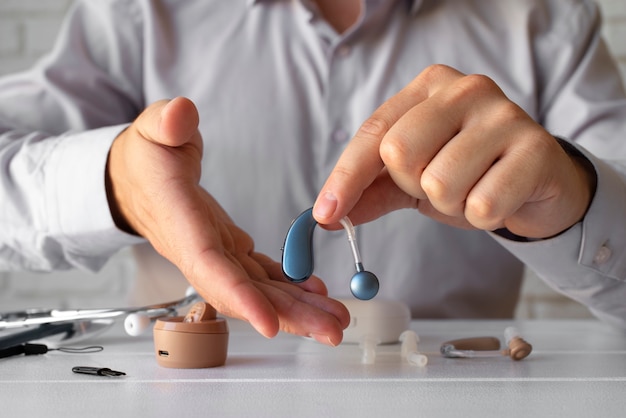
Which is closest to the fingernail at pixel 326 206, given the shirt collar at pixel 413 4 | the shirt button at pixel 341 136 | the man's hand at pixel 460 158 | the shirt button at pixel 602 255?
the man's hand at pixel 460 158

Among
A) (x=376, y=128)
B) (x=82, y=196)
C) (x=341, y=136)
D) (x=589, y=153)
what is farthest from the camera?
(x=341, y=136)

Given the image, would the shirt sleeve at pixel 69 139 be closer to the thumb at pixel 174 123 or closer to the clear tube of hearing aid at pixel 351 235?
the thumb at pixel 174 123

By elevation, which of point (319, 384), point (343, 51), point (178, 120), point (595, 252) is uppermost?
point (343, 51)

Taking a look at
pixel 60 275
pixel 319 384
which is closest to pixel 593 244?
pixel 319 384

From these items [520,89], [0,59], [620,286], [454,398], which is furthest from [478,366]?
[0,59]

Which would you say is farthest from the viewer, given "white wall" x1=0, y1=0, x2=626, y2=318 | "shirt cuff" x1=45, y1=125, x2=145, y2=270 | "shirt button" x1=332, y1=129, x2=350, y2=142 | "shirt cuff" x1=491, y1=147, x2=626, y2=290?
"white wall" x1=0, y1=0, x2=626, y2=318

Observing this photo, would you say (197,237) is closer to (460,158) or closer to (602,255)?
(460,158)

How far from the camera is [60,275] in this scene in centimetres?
202

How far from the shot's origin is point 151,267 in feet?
4.01

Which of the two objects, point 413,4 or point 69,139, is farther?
point 413,4

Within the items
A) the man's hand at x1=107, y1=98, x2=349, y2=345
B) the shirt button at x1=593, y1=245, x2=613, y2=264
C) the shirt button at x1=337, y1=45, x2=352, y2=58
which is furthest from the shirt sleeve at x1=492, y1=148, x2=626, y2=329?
the shirt button at x1=337, y1=45, x2=352, y2=58

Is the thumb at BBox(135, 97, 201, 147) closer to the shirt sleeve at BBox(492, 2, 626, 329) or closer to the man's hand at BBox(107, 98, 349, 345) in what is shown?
the man's hand at BBox(107, 98, 349, 345)

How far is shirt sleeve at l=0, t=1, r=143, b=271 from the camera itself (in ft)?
2.82

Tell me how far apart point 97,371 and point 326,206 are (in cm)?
21
